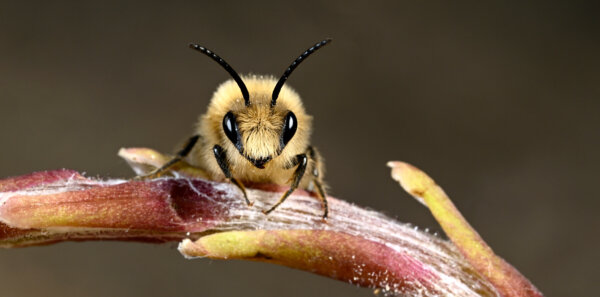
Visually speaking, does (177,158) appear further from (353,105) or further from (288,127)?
(353,105)

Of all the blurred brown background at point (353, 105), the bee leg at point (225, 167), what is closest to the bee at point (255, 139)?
the bee leg at point (225, 167)

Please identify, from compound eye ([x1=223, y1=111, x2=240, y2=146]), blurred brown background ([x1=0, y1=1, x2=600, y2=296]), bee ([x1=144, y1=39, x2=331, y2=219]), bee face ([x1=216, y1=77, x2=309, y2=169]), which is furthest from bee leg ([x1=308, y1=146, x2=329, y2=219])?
blurred brown background ([x1=0, y1=1, x2=600, y2=296])

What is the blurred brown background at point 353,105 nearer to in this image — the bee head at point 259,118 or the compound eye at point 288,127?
the bee head at point 259,118

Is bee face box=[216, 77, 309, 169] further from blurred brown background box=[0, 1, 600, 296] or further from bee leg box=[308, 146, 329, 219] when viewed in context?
blurred brown background box=[0, 1, 600, 296]

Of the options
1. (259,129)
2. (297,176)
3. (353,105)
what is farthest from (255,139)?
(353,105)

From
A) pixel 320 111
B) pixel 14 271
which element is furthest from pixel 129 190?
pixel 320 111

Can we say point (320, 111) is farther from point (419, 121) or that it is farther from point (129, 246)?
point (129, 246)

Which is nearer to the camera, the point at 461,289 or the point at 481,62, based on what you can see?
the point at 461,289
